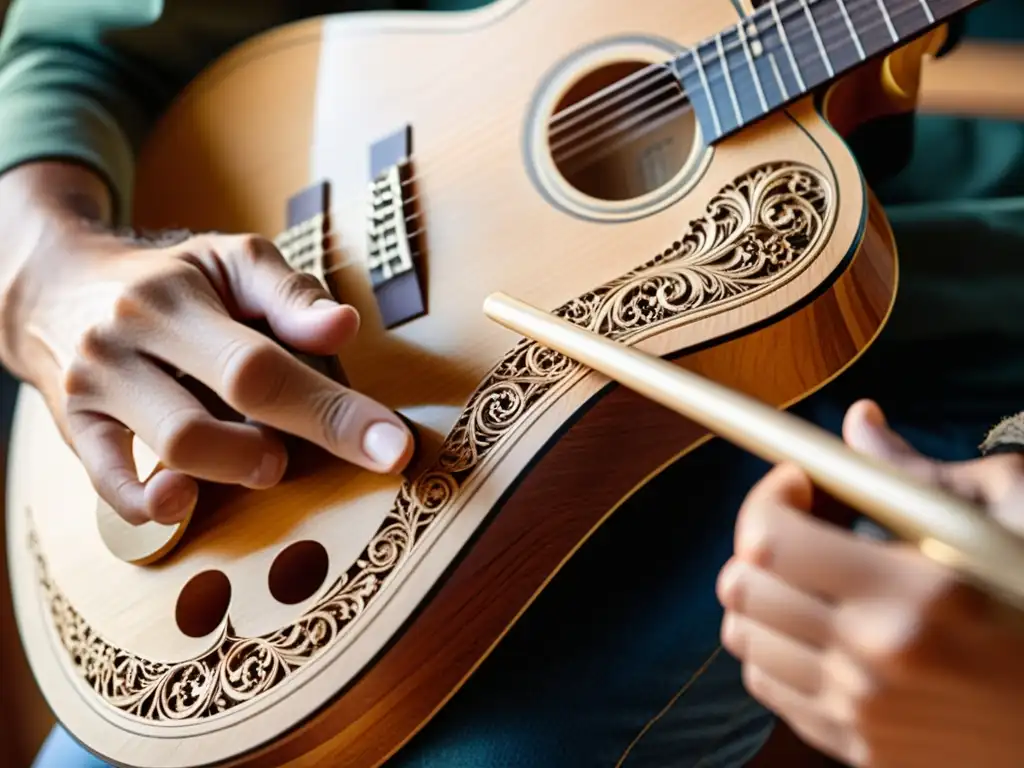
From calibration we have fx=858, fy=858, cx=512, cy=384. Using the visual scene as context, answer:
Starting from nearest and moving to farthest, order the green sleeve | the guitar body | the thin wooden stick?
the thin wooden stick
the guitar body
the green sleeve

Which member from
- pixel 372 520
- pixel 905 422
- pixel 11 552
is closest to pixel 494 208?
pixel 372 520

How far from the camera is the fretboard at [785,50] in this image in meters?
0.47

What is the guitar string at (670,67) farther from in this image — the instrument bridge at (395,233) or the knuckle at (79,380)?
the knuckle at (79,380)

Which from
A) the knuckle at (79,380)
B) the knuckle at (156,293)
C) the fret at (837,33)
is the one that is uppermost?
the fret at (837,33)

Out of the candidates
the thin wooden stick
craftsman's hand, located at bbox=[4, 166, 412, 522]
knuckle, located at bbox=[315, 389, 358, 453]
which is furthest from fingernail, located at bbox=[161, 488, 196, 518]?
the thin wooden stick

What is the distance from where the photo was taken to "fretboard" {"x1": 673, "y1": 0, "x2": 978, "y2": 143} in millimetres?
468

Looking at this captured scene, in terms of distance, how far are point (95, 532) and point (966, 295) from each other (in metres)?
0.63

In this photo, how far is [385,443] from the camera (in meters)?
0.47

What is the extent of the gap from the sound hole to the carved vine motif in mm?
93

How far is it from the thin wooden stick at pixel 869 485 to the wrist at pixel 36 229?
0.51m

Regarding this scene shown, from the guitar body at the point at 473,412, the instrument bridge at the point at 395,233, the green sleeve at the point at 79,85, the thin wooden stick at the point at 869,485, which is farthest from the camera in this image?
the green sleeve at the point at 79,85

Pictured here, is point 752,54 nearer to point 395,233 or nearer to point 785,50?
point 785,50

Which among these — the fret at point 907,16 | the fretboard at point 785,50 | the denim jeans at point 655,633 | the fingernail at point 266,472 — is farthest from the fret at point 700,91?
the fingernail at point 266,472

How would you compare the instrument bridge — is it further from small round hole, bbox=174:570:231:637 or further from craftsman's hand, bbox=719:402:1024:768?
craftsman's hand, bbox=719:402:1024:768
